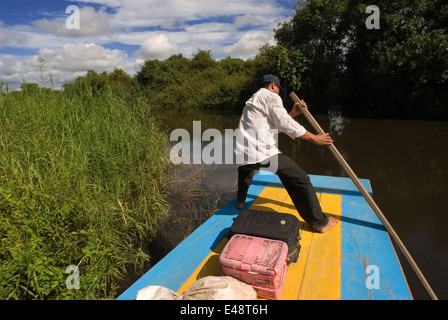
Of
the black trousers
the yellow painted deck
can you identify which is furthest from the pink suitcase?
the black trousers

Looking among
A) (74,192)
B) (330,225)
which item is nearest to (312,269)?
(330,225)

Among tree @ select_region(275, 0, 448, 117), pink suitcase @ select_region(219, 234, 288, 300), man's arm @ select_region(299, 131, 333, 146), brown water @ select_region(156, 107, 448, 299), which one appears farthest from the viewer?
tree @ select_region(275, 0, 448, 117)

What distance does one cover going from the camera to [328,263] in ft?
6.47

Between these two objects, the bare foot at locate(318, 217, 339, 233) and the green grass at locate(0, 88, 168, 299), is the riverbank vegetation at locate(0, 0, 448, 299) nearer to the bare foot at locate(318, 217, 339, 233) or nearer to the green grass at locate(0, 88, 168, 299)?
the green grass at locate(0, 88, 168, 299)

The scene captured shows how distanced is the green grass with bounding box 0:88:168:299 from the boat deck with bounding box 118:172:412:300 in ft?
2.57

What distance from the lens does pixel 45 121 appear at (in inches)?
128

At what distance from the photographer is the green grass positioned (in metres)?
2.04

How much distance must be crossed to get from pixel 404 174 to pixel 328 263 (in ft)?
15.1

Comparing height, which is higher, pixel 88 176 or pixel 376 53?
pixel 376 53

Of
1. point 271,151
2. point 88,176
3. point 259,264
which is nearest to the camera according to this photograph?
point 259,264

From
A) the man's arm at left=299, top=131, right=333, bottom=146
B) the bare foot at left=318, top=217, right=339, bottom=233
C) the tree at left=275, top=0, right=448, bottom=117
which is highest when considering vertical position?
the tree at left=275, top=0, right=448, bottom=117

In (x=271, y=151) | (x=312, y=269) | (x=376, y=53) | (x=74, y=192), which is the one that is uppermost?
(x=376, y=53)

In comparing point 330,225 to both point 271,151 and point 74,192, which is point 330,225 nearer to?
point 271,151

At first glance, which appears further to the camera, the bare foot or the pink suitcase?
the bare foot
